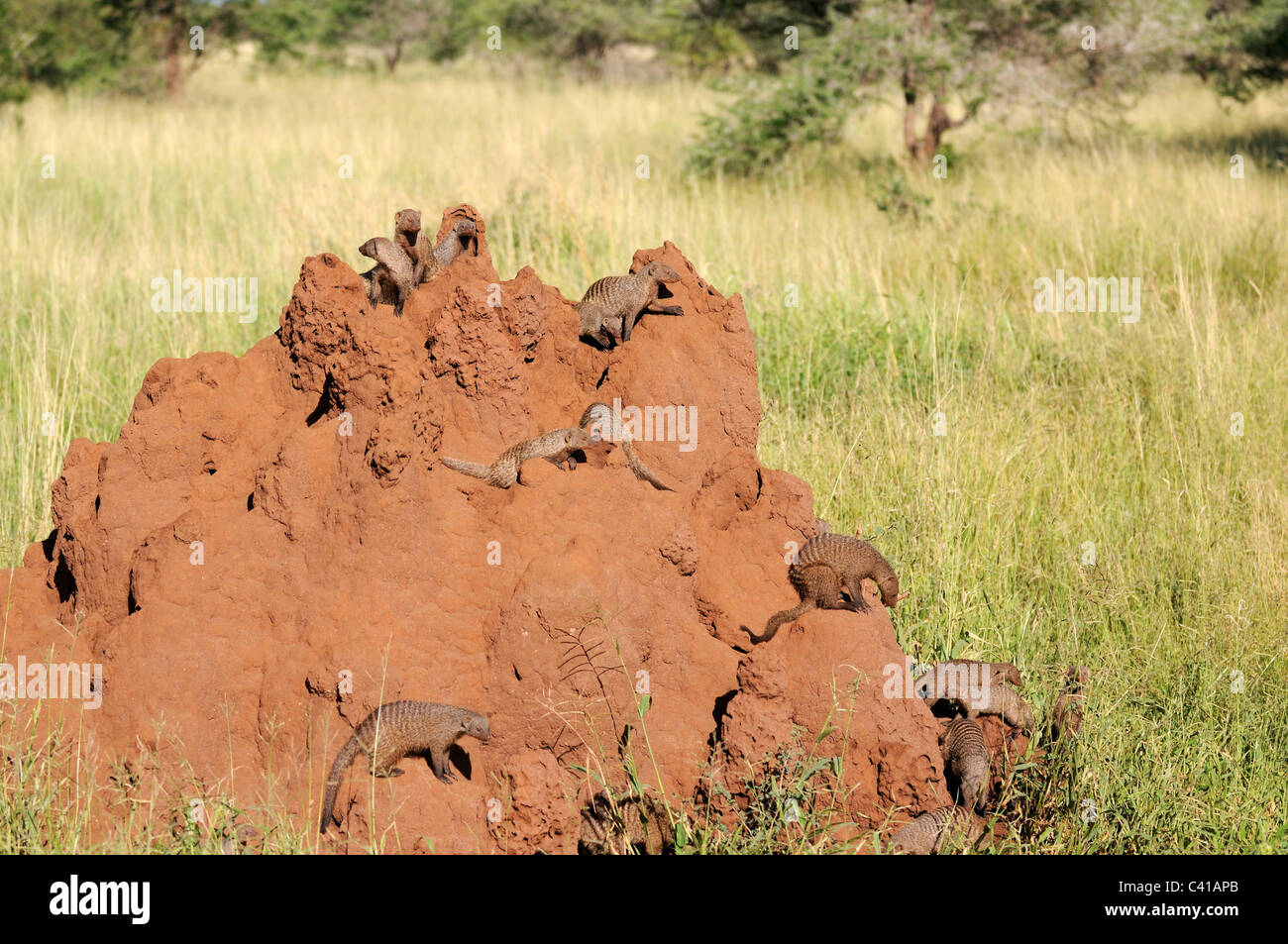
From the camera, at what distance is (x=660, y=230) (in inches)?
352

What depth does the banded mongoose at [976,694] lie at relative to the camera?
3869 mm

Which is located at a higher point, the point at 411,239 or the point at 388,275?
the point at 411,239

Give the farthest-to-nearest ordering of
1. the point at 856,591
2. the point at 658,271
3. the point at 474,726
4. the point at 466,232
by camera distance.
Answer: the point at 658,271 < the point at 466,232 < the point at 856,591 < the point at 474,726

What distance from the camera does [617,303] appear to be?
4137mm

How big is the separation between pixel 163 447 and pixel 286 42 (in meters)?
21.2

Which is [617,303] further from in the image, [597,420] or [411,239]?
[411,239]

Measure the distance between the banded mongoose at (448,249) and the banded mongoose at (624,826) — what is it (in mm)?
2021

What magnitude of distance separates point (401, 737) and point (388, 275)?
1.70m

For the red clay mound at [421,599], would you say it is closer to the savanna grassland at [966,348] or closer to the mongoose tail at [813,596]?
the mongoose tail at [813,596]

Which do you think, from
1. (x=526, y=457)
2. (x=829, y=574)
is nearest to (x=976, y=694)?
(x=829, y=574)

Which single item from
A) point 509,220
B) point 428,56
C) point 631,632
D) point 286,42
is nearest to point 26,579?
point 631,632

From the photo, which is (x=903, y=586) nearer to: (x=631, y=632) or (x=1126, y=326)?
(x=631, y=632)

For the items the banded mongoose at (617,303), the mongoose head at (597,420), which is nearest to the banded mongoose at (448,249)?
the banded mongoose at (617,303)

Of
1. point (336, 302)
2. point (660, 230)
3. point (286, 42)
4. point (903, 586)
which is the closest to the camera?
point (336, 302)
